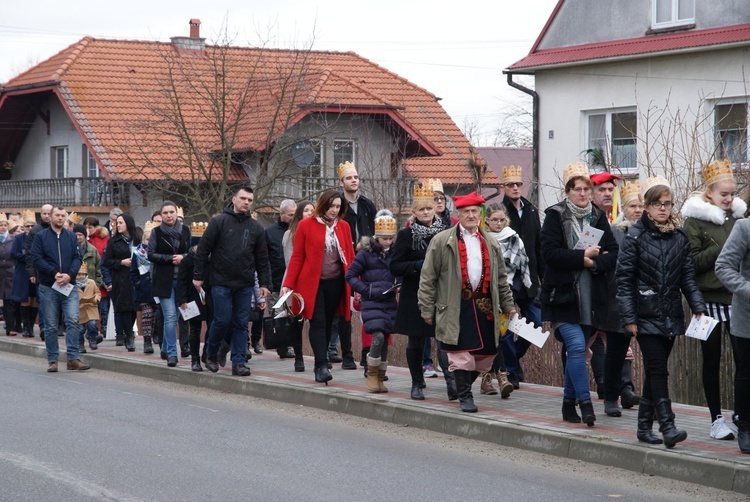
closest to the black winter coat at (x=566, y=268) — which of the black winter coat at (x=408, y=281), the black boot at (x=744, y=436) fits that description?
the black boot at (x=744, y=436)

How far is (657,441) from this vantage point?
8.62 metres

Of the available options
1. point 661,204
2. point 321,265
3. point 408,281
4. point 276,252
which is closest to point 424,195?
point 408,281

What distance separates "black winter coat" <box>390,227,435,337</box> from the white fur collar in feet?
9.21

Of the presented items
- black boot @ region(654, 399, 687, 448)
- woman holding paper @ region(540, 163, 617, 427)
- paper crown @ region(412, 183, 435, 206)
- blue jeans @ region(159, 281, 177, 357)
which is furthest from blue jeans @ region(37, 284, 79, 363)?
black boot @ region(654, 399, 687, 448)

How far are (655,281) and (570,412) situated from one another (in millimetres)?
1575

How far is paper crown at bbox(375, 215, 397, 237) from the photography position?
12.0m

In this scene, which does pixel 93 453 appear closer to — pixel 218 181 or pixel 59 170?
pixel 218 181

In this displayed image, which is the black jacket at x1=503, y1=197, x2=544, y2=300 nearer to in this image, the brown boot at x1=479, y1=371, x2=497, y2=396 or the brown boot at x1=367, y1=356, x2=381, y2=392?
the brown boot at x1=479, y1=371, x2=497, y2=396

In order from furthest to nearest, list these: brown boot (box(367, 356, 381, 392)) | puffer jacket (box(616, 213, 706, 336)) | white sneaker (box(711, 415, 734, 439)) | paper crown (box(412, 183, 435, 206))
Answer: brown boot (box(367, 356, 381, 392))
paper crown (box(412, 183, 435, 206))
white sneaker (box(711, 415, 734, 439))
puffer jacket (box(616, 213, 706, 336))

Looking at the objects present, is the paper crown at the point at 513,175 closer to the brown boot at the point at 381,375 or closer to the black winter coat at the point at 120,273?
the brown boot at the point at 381,375

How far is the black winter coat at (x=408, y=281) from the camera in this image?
1100 centimetres

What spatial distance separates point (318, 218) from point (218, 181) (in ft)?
55.9

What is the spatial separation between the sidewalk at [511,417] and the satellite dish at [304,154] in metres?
12.7

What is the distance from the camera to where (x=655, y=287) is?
866 cm
